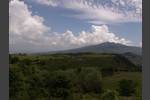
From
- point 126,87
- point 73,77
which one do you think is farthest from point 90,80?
point 126,87

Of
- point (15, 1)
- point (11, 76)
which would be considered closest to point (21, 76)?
point (11, 76)

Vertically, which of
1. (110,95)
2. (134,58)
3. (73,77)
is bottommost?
(110,95)

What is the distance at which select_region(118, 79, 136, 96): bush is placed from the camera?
1359 millimetres

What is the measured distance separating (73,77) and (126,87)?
316mm

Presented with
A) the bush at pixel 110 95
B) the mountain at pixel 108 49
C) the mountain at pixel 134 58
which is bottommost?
the bush at pixel 110 95

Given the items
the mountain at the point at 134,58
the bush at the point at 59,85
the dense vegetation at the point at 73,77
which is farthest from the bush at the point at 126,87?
the bush at the point at 59,85

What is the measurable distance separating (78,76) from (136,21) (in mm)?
481

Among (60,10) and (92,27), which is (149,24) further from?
(60,10)

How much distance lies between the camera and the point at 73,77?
140 cm

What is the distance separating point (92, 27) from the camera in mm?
1457

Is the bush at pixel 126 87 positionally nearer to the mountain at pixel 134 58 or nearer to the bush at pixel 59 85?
the mountain at pixel 134 58

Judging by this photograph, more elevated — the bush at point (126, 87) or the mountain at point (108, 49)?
the mountain at point (108, 49)

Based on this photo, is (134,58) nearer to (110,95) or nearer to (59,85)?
(110,95)

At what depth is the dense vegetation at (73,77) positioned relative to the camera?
137 centimetres
